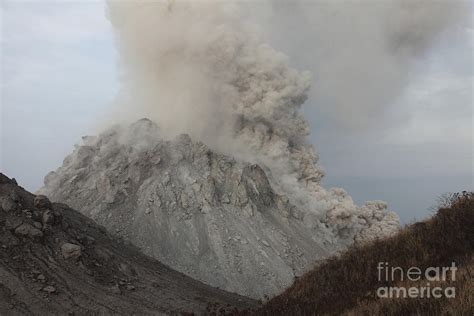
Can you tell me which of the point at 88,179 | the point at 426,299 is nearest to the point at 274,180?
the point at 88,179

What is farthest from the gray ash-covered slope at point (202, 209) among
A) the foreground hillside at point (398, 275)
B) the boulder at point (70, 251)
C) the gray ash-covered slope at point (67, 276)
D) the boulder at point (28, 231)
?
the foreground hillside at point (398, 275)

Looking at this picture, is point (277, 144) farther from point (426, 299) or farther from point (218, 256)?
point (426, 299)

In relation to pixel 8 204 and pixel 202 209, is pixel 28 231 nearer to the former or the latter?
pixel 8 204

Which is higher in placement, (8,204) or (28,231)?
(8,204)

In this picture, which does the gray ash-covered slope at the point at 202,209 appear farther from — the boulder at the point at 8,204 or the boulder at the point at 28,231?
the boulder at the point at 8,204

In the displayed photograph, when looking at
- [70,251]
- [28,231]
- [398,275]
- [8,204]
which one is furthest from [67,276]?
[398,275]

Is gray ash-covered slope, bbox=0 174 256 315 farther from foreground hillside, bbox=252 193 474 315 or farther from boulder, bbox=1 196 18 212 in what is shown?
foreground hillside, bbox=252 193 474 315
